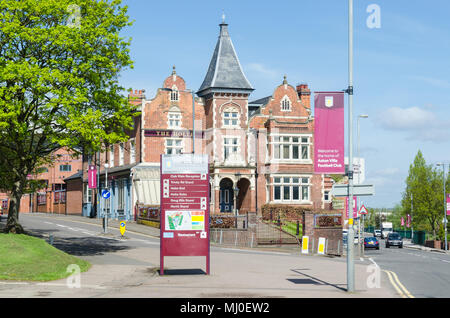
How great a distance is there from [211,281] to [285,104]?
39406mm

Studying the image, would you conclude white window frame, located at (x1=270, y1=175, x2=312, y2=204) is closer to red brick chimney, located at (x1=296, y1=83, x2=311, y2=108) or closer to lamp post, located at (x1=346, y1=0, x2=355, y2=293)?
red brick chimney, located at (x1=296, y1=83, x2=311, y2=108)

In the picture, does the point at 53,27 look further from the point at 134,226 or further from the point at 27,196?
the point at 27,196

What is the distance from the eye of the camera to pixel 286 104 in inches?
2240

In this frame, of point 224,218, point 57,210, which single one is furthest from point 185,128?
point 57,210

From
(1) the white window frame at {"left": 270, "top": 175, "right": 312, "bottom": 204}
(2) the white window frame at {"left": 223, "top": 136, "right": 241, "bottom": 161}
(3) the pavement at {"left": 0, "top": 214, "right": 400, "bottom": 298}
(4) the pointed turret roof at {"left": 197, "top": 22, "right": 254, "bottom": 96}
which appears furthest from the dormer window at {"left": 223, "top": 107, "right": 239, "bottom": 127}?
(3) the pavement at {"left": 0, "top": 214, "right": 400, "bottom": 298}

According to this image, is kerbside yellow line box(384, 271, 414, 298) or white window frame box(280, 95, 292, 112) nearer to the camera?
kerbside yellow line box(384, 271, 414, 298)

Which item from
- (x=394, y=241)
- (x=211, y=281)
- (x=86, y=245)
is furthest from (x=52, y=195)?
(x=211, y=281)

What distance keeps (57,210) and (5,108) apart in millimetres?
54210

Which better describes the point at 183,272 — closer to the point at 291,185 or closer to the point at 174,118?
the point at 291,185

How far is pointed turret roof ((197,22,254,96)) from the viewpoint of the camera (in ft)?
178

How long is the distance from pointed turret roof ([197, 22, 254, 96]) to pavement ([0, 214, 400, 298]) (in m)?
28.2

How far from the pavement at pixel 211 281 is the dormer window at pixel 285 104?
98.2 ft

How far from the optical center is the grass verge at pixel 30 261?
734 inches
